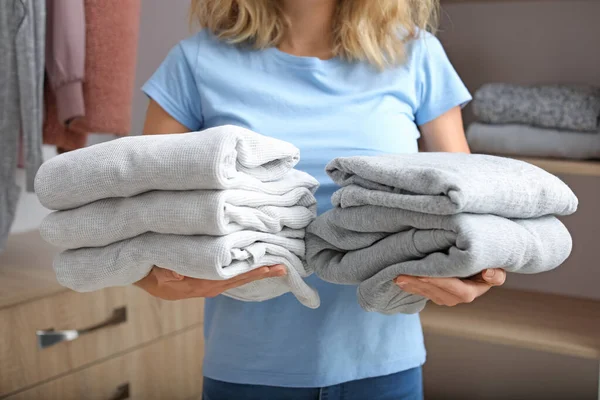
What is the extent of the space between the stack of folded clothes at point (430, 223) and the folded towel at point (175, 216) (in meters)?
0.07

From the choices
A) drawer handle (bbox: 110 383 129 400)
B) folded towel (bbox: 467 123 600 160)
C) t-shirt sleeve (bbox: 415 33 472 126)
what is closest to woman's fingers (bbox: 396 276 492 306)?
t-shirt sleeve (bbox: 415 33 472 126)

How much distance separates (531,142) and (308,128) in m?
0.73

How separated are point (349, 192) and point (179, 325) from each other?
3.43ft

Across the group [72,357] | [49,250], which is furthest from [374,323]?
[49,250]

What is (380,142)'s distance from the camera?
1.11 m

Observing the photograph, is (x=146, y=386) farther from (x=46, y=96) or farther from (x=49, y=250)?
(x=46, y=96)

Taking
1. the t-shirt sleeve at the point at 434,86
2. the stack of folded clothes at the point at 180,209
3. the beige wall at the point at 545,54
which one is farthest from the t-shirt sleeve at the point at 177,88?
the beige wall at the point at 545,54

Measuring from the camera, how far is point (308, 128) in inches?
43.2

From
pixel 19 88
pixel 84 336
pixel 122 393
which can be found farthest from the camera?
pixel 122 393

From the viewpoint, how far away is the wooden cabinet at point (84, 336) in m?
1.51

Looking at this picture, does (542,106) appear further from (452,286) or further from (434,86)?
(452,286)

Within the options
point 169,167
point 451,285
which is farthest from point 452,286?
point 169,167

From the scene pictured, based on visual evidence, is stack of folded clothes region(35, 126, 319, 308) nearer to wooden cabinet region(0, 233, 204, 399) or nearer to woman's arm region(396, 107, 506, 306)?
woman's arm region(396, 107, 506, 306)

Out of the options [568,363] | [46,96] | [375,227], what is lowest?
[568,363]
